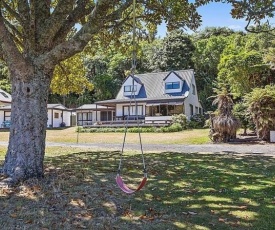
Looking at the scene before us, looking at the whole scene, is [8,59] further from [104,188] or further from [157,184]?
[157,184]

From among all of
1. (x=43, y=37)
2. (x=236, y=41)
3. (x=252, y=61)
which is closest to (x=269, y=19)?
(x=43, y=37)

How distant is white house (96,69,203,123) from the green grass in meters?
28.3

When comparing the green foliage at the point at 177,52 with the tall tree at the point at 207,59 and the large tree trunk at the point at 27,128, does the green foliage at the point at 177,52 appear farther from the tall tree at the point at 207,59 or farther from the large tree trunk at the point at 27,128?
the large tree trunk at the point at 27,128

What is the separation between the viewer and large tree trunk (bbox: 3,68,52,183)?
6746 mm

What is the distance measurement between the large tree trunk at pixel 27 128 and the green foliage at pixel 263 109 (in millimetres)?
13751

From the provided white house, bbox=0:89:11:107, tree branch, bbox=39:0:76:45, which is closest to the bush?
tree branch, bbox=39:0:76:45

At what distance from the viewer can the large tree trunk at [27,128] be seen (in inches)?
266

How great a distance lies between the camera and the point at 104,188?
6289mm

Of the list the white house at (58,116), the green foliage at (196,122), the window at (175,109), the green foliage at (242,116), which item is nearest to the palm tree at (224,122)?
the green foliage at (242,116)

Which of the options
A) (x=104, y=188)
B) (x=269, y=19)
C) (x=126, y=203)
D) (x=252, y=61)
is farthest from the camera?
(x=252, y=61)

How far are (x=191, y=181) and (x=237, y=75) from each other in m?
21.7

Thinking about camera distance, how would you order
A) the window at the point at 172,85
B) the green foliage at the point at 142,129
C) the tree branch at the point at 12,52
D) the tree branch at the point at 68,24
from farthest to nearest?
the window at the point at 172,85
the green foliage at the point at 142,129
the tree branch at the point at 68,24
the tree branch at the point at 12,52

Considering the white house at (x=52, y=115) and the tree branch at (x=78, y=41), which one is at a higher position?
the tree branch at (x=78, y=41)

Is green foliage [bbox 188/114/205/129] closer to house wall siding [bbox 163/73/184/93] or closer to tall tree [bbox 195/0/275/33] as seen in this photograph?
house wall siding [bbox 163/73/184/93]
